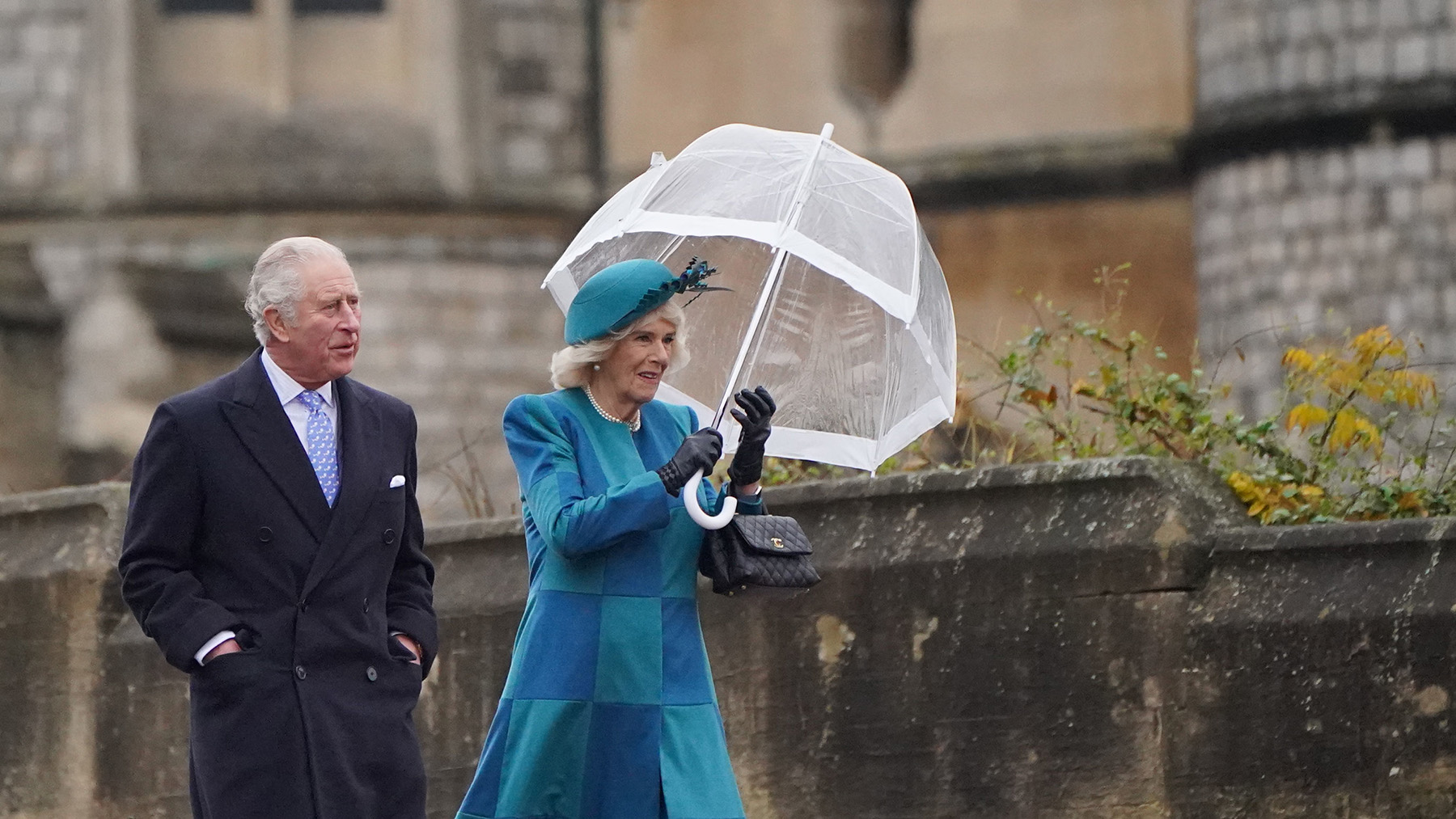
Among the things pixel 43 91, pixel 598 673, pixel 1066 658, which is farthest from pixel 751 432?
pixel 43 91

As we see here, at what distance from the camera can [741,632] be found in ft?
18.6

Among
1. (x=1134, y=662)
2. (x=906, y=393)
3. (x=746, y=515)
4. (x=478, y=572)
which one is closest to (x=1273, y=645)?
(x=1134, y=662)

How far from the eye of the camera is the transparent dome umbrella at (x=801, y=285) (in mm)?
4422

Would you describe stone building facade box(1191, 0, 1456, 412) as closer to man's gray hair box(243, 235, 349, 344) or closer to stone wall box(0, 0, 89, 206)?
stone wall box(0, 0, 89, 206)

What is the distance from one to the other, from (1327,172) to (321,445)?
943cm

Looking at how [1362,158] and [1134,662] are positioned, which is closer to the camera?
[1134,662]

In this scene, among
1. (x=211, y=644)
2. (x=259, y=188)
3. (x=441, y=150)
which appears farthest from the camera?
(x=441, y=150)

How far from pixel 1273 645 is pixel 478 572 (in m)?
2.16

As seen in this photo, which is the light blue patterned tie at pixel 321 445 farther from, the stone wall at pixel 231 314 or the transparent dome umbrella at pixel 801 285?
the stone wall at pixel 231 314

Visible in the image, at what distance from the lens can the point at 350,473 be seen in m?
4.15

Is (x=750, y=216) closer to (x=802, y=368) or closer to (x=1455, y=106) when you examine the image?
(x=802, y=368)

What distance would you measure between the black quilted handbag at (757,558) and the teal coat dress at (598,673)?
7 centimetres

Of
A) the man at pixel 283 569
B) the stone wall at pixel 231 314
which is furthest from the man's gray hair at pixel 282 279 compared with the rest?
the stone wall at pixel 231 314

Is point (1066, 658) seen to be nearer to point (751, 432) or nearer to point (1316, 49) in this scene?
point (751, 432)
